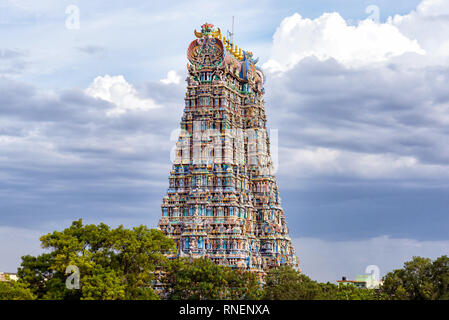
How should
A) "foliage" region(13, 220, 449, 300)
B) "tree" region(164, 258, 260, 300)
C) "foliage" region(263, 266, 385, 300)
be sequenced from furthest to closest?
"tree" region(164, 258, 260, 300)
"foliage" region(263, 266, 385, 300)
"foliage" region(13, 220, 449, 300)

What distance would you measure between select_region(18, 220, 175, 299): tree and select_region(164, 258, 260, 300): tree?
4.95 meters

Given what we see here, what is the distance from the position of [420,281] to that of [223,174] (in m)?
47.6

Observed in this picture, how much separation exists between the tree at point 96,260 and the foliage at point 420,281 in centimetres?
2877

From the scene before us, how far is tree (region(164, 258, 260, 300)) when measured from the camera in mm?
95625

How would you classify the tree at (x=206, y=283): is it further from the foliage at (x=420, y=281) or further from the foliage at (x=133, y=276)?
the foliage at (x=420, y=281)

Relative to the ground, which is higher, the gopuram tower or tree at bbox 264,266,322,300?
the gopuram tower

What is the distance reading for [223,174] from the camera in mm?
127812

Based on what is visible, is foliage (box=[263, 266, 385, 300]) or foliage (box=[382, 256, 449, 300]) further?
foliage (box=[263, 266, 385, 300])

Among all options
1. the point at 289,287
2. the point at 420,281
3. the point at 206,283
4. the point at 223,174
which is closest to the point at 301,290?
the point at 289,287

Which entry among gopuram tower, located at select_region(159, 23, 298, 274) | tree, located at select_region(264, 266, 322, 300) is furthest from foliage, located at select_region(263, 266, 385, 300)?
gopuram tower, located at select_region(159, 23, 298, 274)

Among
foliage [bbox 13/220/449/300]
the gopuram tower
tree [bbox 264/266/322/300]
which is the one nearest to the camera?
foliage [bbox 13/220/449/300]

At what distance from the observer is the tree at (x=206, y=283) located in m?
95.6

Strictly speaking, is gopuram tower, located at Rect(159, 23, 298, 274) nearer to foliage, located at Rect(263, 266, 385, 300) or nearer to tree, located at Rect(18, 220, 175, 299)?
foliage, located at Rect(263, 266, 385, 300)

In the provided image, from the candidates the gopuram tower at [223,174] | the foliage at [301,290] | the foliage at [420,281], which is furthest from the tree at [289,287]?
the gopuram tower at [223,174]
